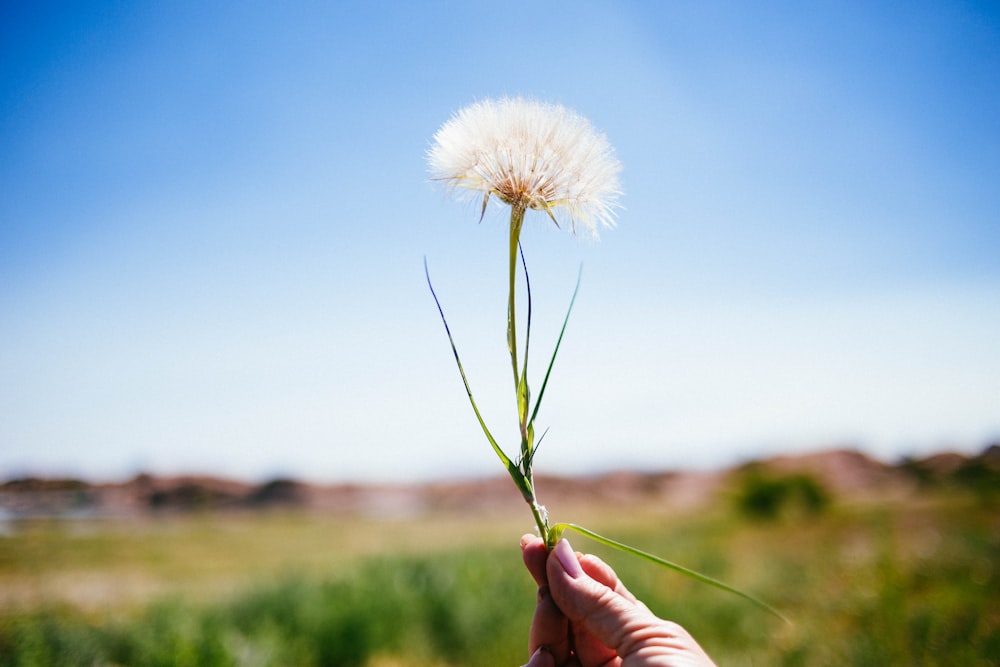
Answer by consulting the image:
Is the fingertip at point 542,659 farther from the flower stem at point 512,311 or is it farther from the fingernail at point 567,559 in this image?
the flower stem at point 512,311

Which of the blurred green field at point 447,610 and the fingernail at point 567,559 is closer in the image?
the fingernail at point 567,559

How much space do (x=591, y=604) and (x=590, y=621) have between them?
0.05 metres

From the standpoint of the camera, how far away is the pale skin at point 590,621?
1.47 meters

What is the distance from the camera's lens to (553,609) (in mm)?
1611

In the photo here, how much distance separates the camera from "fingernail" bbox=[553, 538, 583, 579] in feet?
4.99

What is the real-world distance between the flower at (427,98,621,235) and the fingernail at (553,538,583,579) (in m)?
0.85

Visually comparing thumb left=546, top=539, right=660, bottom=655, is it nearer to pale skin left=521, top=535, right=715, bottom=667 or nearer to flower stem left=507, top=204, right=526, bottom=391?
pale skin left=521, top=535, right=715, bottom=667

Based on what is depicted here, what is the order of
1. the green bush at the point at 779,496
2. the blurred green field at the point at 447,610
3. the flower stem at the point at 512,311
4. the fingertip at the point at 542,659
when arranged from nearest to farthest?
the flower stem at the point at 512,311, the fingertip at the point at 542,659, the blurred green field at the point at 447,610, the green bush at the point at 779,496

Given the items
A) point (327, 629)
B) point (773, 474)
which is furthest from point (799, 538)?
point (327, 629)

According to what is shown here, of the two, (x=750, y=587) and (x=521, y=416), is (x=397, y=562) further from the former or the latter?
(x=521, y=416)

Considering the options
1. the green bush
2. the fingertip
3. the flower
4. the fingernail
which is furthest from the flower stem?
the green bush

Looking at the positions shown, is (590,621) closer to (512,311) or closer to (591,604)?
(591,604)

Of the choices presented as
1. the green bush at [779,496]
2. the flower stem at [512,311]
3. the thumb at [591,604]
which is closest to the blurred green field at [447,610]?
the thumb at [591,604]

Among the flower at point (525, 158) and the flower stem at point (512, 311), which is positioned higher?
the flower at point (525, 158)
